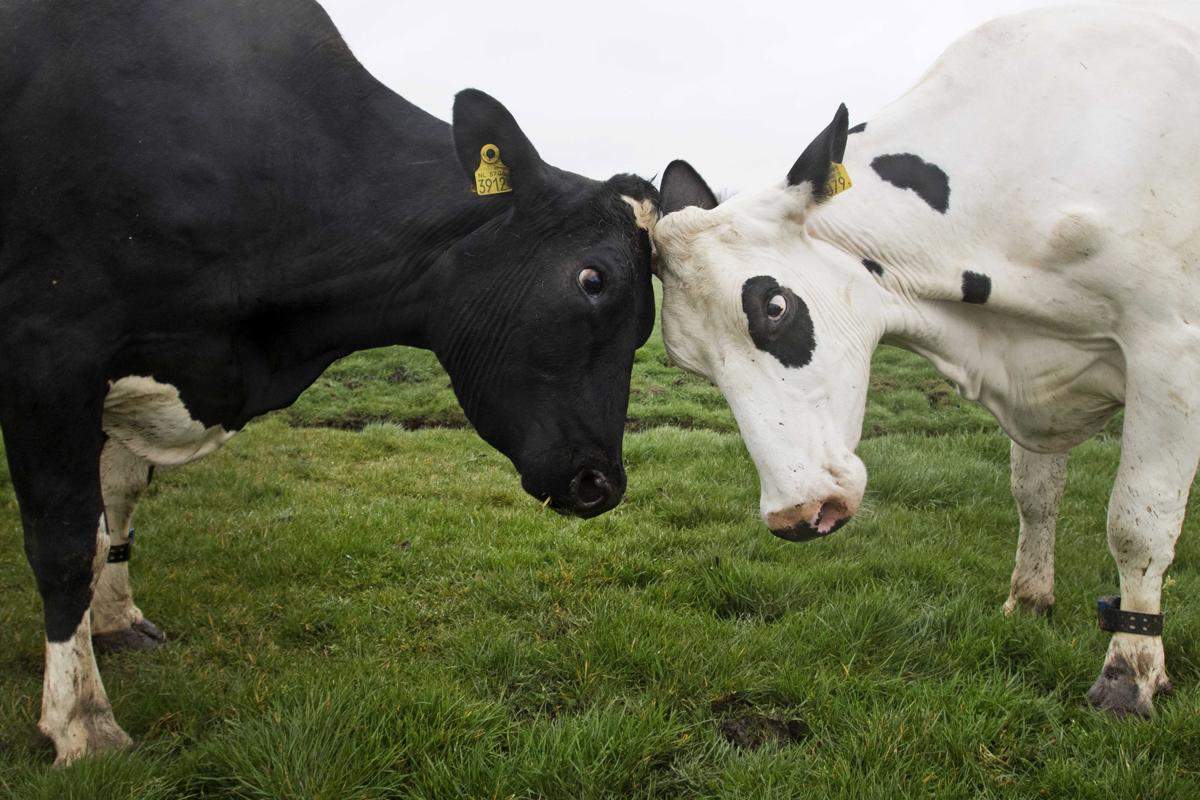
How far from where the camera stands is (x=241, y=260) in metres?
3.68

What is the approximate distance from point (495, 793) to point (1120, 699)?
7.33 ft

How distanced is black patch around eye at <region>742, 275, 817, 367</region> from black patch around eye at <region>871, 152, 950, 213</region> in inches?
29.3

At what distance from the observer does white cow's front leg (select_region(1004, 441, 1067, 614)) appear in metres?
4.52

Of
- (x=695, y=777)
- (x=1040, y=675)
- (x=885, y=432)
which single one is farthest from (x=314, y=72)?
(x=885, y=432)

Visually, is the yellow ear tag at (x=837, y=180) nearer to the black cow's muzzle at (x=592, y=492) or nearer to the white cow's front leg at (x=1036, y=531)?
the black cow's muzzle at (x=592, y=492)

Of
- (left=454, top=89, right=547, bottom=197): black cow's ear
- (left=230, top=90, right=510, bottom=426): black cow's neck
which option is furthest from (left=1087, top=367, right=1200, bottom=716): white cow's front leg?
(left=230, top=90, right=510, bottom=426): black cow's neck

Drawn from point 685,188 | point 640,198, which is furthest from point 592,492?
point 685,188

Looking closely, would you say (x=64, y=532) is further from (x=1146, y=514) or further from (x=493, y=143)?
(x=1146, y=514)

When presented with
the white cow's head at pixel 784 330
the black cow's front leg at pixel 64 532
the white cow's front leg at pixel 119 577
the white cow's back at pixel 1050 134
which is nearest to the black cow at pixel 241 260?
the black cow's front leg at pixel 64 532

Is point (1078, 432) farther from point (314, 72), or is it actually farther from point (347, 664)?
point (314, 72)

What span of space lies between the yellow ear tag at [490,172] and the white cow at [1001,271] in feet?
2.16

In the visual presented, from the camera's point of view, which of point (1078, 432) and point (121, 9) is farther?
point (1078, 432)

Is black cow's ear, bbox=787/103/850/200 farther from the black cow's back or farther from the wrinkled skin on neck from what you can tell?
the black cow's back

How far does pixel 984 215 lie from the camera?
3.84 m
